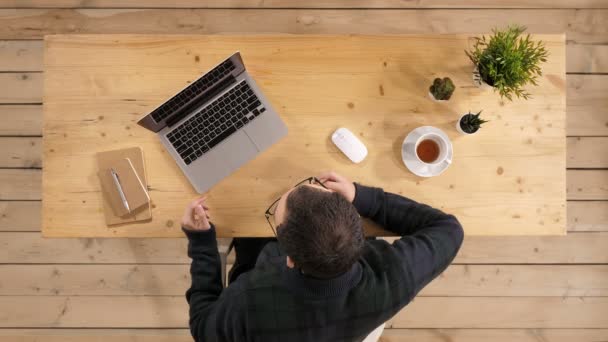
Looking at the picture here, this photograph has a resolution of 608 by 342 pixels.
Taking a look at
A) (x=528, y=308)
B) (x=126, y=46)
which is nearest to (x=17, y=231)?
(x=126, y=46)

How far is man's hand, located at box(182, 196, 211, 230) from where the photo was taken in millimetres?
1264

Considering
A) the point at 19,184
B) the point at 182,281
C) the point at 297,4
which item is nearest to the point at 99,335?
the point at 182,281

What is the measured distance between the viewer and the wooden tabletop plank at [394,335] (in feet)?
6.85

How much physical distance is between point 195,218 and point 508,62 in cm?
102

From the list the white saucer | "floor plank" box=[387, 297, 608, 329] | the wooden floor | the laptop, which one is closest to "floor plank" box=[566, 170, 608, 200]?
the wooden floor

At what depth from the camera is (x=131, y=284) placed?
2096mm

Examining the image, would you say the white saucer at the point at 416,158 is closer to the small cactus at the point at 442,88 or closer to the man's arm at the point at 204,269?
the small cactus at the point at 442,88

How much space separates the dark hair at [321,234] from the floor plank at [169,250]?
4.06 ft

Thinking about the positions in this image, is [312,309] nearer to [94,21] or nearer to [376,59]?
[376,59]

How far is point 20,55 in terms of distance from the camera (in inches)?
84.2

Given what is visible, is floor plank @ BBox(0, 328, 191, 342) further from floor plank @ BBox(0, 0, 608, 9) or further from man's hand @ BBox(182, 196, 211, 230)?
floor plank @ BBox(0, 0, 608, 9)

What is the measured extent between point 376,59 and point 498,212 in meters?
0.62

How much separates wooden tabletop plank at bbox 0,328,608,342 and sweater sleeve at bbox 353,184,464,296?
1040mm

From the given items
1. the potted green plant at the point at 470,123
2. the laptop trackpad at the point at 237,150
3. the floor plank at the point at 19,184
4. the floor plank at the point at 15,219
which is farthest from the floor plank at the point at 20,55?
the potted green plant at the point at 470,123
